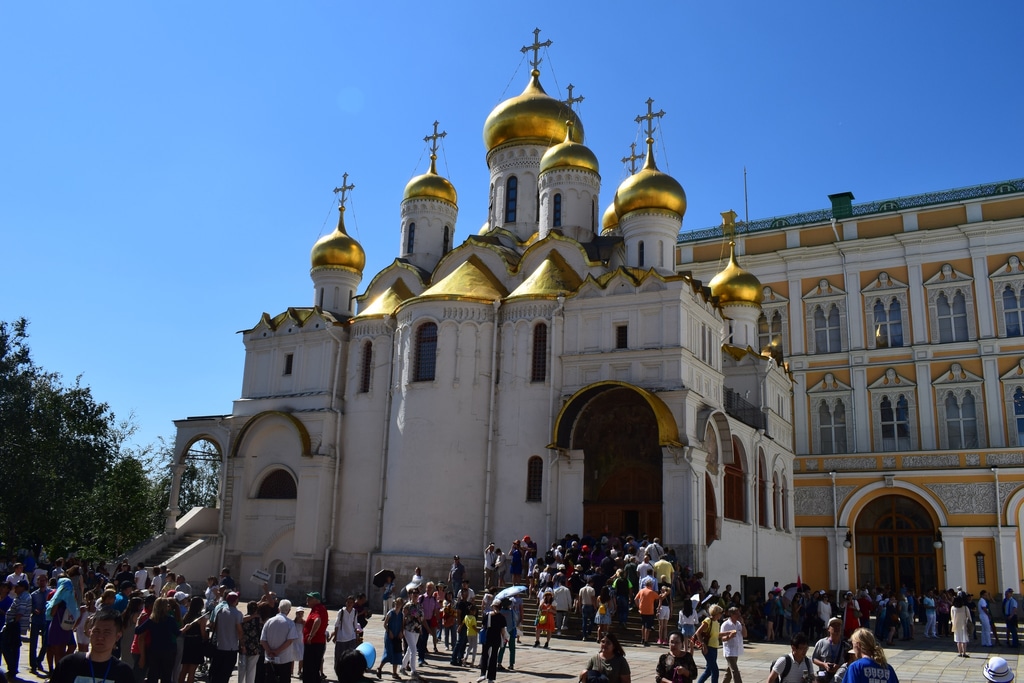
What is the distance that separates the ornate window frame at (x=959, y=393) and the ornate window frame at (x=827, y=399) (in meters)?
2.84

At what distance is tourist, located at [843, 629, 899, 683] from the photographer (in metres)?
5.82

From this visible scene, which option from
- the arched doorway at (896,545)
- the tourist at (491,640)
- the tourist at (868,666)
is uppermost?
the arched doorway at (896,545)

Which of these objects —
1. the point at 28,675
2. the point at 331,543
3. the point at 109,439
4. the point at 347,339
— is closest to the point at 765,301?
the point at 347,339

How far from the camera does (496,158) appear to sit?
97.3ft

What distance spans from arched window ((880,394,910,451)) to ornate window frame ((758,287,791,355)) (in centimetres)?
412

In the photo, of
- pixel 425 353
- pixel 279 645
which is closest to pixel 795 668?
pixel 279 645

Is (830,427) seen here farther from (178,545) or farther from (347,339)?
(178,545)

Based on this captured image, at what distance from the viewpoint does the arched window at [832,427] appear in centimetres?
3209

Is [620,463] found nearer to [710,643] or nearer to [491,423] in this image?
[491,423]

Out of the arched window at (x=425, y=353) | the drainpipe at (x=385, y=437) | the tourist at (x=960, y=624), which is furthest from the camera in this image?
the drainpipe at (x=385, y=437)

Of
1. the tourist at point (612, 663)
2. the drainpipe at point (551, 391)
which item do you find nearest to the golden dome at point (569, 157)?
the drainpipe at point (551, 391)

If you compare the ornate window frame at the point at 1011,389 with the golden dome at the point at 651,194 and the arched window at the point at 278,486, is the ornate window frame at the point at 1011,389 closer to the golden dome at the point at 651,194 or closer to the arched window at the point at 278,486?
the golden dome at the point at 651,194

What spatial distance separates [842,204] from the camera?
1382 inches

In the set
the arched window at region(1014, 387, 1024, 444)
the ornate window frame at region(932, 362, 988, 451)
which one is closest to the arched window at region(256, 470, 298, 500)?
the ornate window frame at region(932, 362, 988, 451)
